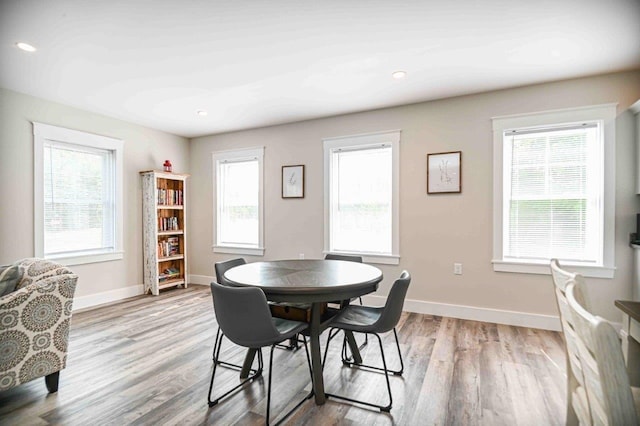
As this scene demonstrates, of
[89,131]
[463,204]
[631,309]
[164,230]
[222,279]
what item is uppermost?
[89,131]

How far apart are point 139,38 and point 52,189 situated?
2657mm

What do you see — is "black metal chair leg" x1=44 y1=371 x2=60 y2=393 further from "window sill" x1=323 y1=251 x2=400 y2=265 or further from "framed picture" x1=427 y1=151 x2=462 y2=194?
"framed picture" x1=427 y1=151 x2=462 y2=194

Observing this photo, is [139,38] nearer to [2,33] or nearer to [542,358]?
[2,33]

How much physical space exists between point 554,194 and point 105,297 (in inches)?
224

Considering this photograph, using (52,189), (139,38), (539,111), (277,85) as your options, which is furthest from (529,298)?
(52,189)

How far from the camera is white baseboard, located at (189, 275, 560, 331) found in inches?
134

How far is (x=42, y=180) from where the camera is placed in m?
3.89

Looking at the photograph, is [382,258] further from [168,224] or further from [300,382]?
[168,224]

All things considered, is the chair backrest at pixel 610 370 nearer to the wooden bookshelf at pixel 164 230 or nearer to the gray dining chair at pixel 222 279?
the gray dining chair at pixel 222 279

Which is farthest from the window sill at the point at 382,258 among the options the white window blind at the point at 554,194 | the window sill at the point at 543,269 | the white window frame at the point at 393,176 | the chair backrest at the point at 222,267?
the chair backrest at the point at 222,267

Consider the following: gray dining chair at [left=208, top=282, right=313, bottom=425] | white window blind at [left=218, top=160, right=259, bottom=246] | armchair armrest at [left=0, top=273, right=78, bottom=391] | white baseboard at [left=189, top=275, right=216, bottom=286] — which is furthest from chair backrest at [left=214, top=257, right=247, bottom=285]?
white baseboard at [left=189, top=275, right=216, bottom=286]

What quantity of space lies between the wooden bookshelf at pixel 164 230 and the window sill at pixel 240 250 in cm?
54

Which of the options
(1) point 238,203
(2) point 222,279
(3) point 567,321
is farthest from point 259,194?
(3) point 567,321

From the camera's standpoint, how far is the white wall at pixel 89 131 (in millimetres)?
3594
